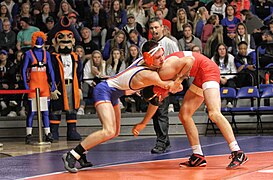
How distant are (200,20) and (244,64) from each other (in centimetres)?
188

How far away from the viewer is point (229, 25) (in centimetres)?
1448

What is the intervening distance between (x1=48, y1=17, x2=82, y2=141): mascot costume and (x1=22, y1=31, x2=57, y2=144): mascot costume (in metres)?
0.32

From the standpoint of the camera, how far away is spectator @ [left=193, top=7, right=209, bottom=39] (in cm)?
1480

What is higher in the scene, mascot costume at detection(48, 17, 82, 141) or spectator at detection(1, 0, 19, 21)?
spectator at detection(1, 0, 19, 21)

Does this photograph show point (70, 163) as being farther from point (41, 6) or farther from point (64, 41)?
point (41, 6)

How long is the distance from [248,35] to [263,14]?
1.61 metres

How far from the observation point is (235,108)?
1264 centimetres

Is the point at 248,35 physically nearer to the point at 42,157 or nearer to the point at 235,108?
the point at 235,108

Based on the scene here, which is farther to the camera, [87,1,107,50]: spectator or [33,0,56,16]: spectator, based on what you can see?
[33,0,56,16]: spectator

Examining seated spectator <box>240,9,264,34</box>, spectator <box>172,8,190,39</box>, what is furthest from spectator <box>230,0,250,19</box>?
spectator <box>172,8,190,39</box>

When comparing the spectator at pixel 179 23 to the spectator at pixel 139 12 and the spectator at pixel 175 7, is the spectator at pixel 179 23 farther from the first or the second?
the spectator at pixel 139 12

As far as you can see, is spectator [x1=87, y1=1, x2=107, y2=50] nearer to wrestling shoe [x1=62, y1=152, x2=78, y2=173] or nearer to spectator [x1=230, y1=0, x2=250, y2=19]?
spectator [x1=230, y1=0, x2=250, y2=19]

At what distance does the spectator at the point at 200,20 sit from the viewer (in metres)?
14.8

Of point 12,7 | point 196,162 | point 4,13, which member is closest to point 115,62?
point 4,13
